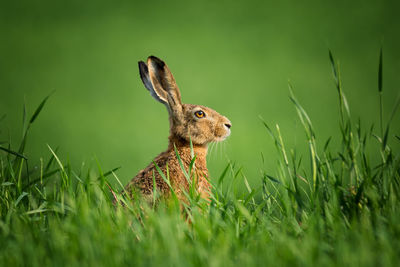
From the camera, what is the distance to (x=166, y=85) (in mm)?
3713

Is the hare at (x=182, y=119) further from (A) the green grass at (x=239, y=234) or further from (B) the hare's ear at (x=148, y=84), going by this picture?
(A) the green grass at (x=239, y=234)

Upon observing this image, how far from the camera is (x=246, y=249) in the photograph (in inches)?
71.0

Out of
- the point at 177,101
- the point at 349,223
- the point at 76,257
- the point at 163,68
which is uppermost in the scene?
the point at 163,68

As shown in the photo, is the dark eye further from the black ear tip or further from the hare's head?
the black ear tip

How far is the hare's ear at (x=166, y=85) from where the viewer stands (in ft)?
11.9

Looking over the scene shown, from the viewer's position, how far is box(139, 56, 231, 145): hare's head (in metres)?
3.63

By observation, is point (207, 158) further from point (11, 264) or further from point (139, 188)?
point (11, 264)

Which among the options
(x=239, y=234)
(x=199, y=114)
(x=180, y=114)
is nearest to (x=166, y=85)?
(x=180, y=114)

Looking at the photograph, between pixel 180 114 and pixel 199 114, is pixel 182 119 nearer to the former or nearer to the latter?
pixel 180 114

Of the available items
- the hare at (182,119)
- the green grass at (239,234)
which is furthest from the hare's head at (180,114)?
the green grass at (239,234)

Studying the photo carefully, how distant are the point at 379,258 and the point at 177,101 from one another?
8.21 feet

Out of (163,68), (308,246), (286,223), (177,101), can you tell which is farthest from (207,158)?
(308,246)

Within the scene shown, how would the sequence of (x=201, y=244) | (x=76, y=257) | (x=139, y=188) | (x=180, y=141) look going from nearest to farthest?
(x=76, y=257) < (x=201, y=244) < (x=139, y=188) < (x=180, y=141)

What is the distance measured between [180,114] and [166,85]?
1.00 ft
